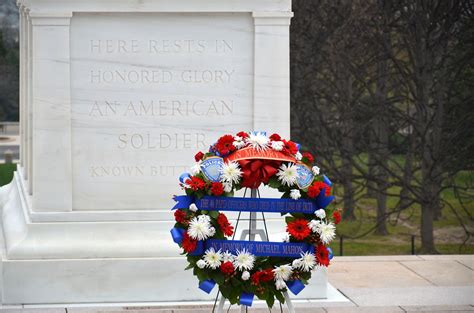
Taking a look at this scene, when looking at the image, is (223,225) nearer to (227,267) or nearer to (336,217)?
(227,267)

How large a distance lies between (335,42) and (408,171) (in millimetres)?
3589

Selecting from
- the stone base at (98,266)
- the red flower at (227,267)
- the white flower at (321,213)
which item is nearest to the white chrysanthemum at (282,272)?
the red flower at (227,267)

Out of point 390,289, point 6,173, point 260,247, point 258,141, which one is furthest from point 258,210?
point 6,173

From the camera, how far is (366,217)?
26.3 m

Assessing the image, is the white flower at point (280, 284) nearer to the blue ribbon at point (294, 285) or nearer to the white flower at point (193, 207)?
the blue ribbon at point (294, 285)

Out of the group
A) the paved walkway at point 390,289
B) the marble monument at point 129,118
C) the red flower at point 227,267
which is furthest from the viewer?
the marble monument at point 129,118

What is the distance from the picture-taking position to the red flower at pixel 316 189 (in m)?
6.33

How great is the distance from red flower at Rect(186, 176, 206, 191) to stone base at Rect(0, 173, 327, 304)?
7.23 feet

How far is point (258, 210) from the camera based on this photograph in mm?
6391

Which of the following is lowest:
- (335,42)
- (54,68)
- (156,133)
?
(156,133)

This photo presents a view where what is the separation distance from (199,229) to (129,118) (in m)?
2.61

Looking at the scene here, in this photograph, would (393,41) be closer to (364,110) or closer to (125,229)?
(364,110)

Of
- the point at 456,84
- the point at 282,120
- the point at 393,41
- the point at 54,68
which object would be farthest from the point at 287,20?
the point at 393,41

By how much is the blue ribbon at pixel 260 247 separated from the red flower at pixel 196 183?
339 millimetres
